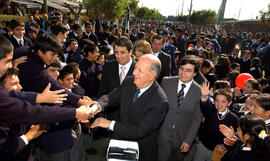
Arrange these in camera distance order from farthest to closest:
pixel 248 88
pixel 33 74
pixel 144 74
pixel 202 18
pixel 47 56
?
pixel 202 18
pixel 248 88
pixel 47 56
pixel 33 74
pixel 144 74

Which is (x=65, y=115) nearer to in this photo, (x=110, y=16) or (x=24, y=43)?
(x=24, y=43)

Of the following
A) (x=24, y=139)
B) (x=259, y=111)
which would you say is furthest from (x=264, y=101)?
(x=24, y=139)

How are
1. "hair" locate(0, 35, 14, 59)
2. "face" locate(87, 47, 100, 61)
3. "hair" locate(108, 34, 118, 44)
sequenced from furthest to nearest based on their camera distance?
"hair" locate(108, 34, 118, 44)
"face" locate(87, 47, 100, 61)
"hair" locate(0, 35, 14, 59)

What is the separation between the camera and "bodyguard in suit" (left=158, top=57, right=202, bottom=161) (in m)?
3.00

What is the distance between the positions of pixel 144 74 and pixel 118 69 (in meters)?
1.45

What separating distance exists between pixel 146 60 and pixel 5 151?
177 cm

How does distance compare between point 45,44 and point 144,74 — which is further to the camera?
point 45,44

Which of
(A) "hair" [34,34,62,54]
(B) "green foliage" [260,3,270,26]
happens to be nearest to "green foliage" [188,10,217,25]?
(B) "green foliage" [260,3,270,26]

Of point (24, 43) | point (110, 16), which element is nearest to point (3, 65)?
point (24, 43)

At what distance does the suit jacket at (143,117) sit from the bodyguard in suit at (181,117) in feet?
1.95

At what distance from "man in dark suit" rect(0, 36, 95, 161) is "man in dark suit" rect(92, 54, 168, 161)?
55 cm

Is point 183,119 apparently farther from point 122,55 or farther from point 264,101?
point 122,55

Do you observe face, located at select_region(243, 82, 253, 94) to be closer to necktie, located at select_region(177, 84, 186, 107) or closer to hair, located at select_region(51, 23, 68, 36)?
necktie, located at select_region(177, 84, 186, 107)

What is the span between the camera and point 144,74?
7.77ft
